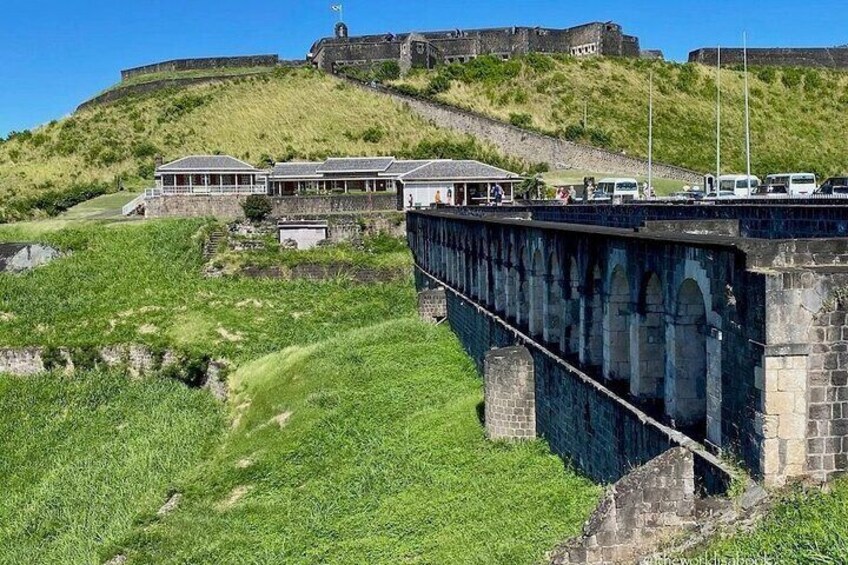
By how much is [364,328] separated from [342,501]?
16950 mm

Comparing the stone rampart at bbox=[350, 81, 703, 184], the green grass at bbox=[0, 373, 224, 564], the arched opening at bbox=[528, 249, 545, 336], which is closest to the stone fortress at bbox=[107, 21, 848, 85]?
the stone rampart at bbox=[350, 81, 703, 184]

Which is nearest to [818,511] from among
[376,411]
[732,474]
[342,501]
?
[732,474]

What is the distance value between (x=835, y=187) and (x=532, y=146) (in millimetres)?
45275

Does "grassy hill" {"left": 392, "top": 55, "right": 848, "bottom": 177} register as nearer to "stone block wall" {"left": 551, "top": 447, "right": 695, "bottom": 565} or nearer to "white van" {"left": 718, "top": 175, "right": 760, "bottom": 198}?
"white van" {"left": 718, "top": 175, "right": 760, "bottom": 198}

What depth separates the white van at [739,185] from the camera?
3648 cm

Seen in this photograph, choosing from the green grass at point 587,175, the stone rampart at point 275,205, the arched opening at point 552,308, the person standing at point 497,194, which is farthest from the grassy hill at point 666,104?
the arched opening at point 552,308

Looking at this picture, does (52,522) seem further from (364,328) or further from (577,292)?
(364,328)

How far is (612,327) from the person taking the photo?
15977mm

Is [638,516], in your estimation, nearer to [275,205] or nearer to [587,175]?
[275,205]

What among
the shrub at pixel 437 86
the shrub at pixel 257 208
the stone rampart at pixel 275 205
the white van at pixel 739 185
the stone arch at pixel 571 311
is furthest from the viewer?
the shrub at pixel 437 86

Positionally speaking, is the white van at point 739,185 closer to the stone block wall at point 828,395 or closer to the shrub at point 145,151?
the stone block wall at point 828,395

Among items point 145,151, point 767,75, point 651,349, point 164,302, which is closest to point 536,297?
point 651,349

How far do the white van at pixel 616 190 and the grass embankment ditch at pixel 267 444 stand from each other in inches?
334

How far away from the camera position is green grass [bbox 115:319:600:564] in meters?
15.1
